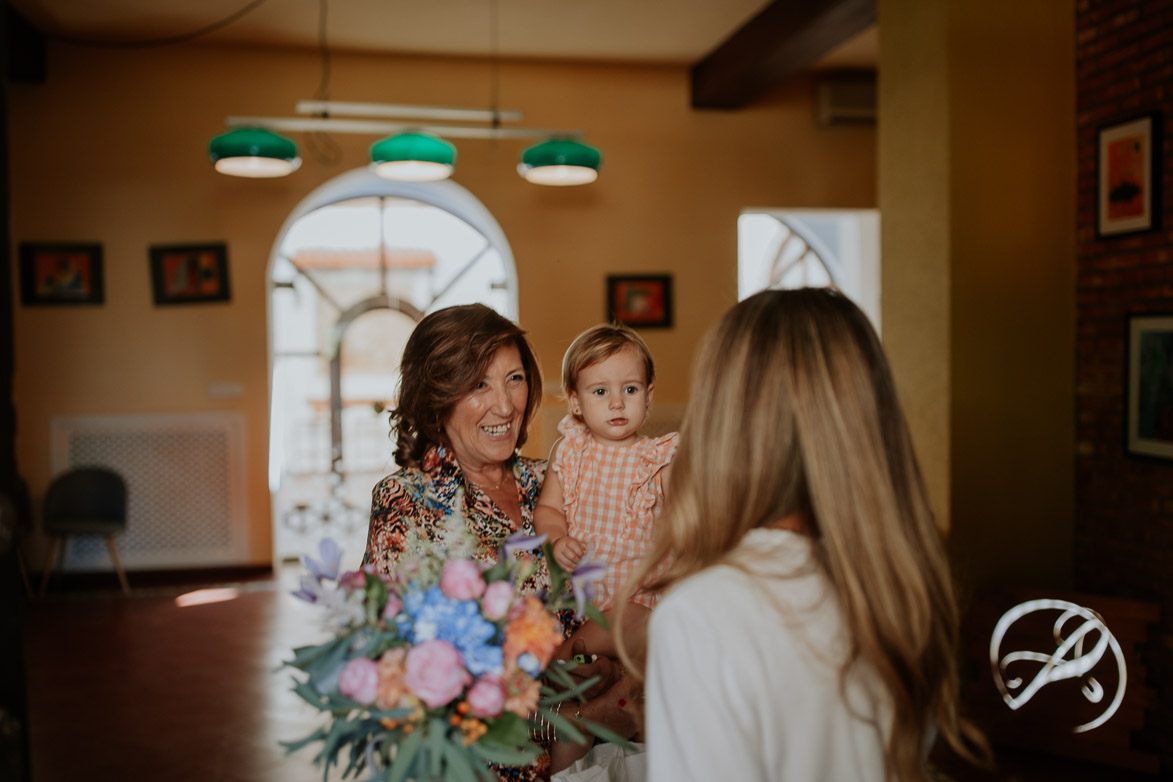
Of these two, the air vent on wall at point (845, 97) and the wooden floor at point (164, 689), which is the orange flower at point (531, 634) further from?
the air vent on wall at point (845, 97)

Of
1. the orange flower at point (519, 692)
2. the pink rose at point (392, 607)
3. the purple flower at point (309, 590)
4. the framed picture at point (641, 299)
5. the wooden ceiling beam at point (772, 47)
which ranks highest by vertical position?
the wooden ceiling beam at point (772, 47)

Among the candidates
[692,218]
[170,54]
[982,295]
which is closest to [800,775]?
[982,295]

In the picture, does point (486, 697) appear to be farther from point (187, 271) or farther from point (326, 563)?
point (187, 271)

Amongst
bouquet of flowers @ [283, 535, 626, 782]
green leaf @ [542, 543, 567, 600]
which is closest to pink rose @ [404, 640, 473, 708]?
bouquet of flowers @ [283, 535, 626, 782]

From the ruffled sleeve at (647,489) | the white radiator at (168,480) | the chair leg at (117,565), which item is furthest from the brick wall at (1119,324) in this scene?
the chair leg at (117,565)

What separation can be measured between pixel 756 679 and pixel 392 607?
518 millimetres

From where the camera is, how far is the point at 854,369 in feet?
3.88

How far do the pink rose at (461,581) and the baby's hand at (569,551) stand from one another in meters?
0.71

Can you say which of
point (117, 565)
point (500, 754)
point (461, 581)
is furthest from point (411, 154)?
point (117, 565)

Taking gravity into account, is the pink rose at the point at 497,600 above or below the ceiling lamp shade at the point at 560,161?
below

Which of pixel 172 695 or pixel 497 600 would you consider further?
pixel 172 695

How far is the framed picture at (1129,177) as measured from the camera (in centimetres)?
371

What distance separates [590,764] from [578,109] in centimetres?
616

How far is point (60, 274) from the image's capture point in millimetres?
6695
